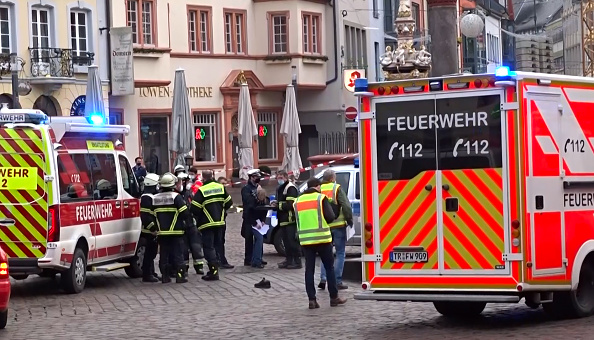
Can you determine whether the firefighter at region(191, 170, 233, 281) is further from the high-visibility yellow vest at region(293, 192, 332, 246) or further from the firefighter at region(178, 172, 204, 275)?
the high-visibility yellow vest at region(293, 192, 332, 246)

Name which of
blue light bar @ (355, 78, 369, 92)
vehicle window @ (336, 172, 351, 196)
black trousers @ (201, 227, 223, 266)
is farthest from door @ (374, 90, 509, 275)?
vehicle window @ (336, 172, 351, 196)

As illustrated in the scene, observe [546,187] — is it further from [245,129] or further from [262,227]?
[245,129]

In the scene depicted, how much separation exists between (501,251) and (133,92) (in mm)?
31966

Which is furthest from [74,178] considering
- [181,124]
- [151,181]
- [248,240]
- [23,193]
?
[181,124]

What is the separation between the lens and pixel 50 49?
42719 mm

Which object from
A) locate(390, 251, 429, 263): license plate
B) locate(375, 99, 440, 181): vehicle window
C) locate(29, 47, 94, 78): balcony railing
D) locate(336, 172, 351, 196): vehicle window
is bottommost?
locate(390, 251, 429, 263): license plate

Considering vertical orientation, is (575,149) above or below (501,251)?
above

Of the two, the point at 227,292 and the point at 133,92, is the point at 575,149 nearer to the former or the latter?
the point at 227,292

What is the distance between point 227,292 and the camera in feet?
65.8

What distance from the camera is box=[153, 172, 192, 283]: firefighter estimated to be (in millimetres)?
21266

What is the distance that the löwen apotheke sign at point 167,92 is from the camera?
4812cm

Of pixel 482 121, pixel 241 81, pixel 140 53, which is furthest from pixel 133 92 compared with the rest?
pixel 482 121

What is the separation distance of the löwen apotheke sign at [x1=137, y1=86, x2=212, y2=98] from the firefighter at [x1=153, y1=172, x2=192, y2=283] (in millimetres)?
26792

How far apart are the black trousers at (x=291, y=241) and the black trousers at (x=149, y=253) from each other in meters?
2.48
